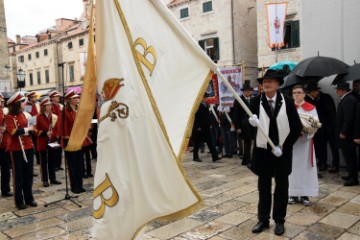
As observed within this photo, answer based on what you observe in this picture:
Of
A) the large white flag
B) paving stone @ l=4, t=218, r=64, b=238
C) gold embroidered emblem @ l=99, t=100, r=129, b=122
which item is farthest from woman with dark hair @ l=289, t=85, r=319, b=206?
paving stone @ l=4, t=218, r=64, b=238

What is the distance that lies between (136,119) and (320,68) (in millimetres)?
5596

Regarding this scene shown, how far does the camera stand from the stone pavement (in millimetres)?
4438

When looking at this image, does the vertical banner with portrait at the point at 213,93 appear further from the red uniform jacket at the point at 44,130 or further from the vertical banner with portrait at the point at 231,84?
the red uniform jacket at the point at 44,130

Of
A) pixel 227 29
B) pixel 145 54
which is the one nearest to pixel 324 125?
pixel 145 54

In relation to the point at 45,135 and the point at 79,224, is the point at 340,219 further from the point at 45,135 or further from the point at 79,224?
the point at 45,135

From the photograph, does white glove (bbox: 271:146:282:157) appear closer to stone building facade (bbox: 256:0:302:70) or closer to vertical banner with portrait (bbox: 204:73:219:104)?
vertical banner with portrait (bbox: 204:73:219:104)

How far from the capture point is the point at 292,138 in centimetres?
429

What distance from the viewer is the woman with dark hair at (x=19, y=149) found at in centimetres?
584

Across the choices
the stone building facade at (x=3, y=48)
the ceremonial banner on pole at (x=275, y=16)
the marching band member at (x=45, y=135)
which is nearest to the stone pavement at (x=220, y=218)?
the marching band member at (x=45, y=135)

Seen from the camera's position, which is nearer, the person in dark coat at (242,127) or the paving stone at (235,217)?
the paving stone at (235,217)

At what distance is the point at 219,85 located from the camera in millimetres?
10227

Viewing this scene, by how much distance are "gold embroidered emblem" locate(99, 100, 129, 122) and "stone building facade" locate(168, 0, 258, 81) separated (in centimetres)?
2246

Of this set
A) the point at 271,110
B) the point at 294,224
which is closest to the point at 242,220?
the point at 294,224

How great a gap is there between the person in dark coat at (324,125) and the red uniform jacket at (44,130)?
5.82m
